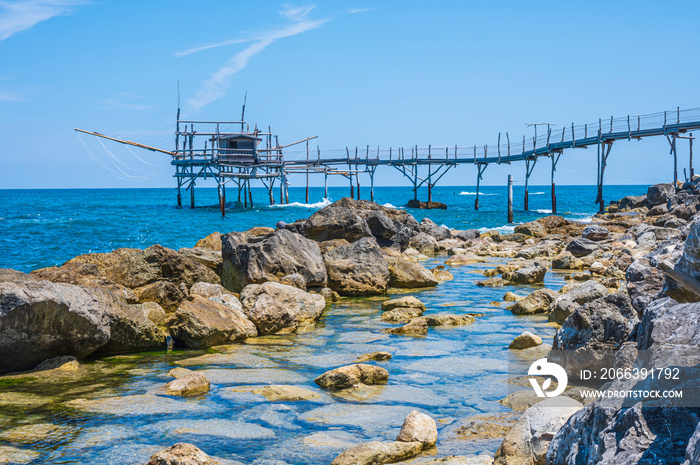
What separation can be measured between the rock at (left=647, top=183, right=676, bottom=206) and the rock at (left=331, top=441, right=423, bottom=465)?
36.2 meters

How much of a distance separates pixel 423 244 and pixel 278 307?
14.2 metres

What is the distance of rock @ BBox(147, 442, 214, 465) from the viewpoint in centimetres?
452

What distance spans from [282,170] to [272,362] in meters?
45.0

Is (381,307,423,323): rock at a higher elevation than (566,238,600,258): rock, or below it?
below

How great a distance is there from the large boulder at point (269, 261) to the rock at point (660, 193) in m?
29.8

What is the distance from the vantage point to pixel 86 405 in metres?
6.36

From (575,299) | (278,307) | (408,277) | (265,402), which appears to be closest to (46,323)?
(265,402)

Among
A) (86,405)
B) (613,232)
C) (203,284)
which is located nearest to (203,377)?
(86,405)

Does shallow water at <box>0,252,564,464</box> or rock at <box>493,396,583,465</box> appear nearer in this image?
rock at <box>493,396,583,465</box>

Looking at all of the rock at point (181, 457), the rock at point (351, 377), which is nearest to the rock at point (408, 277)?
the rock at point (351, 377)

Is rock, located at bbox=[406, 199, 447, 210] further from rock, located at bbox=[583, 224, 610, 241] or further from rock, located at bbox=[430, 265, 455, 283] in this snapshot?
rock, located at bbox=[430, 265, 455, 283]

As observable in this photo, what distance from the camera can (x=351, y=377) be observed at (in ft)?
23.2

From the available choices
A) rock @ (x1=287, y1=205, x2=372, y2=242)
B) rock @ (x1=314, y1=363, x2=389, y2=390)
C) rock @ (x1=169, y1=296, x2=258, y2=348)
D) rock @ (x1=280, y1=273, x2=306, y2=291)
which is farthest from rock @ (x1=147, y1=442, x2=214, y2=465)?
rock @ (x1=287, y1=205, x2=372, y2=242)

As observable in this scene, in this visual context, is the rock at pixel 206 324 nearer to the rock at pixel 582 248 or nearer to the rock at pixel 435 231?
the rock at pixel 582 248
